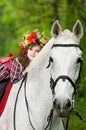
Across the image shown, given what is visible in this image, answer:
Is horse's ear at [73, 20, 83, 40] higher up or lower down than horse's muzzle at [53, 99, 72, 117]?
higher up

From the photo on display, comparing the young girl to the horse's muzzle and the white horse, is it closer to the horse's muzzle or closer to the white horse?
the white horse

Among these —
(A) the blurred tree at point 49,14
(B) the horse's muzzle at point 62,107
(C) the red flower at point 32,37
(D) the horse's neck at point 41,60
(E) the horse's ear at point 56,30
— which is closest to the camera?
(B) the horse's muzzle at point 62,107

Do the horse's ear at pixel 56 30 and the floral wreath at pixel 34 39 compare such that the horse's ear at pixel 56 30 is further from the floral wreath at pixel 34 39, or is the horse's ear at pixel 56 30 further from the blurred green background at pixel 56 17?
the blurred green background at pixel 56 17

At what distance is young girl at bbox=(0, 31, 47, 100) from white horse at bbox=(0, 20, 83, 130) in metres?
0.13

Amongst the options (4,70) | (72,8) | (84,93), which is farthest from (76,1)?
(4,70)

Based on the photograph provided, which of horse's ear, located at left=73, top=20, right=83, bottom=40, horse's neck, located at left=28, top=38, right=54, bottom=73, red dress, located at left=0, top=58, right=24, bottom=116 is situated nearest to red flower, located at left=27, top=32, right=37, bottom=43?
red dress, located at left=0, top=58, right=24, bottom=116

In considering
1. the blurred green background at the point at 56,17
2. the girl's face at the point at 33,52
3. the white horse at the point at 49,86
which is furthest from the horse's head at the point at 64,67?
the blurred green background at the point at 56,17

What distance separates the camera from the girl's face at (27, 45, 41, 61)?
8.20 m

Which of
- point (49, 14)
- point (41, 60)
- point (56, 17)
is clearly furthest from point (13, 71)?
point (49, 14)

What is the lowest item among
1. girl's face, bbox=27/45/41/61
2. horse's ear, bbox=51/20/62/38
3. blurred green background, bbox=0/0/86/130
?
girl's face, bbox=27/45/41/61

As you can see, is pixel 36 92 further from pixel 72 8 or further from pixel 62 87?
pixel 72 8

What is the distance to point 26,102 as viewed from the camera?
7.79m

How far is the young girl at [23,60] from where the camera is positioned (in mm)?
8078

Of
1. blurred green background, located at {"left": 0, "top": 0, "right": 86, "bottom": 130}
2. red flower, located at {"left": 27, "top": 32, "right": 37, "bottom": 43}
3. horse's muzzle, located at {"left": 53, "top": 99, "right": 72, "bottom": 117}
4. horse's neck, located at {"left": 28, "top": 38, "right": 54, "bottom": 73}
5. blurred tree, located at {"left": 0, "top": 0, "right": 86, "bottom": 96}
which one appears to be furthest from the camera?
blurred tree, located at {"left": 0, "top": 0, "right": 86, "bottom": 96}
